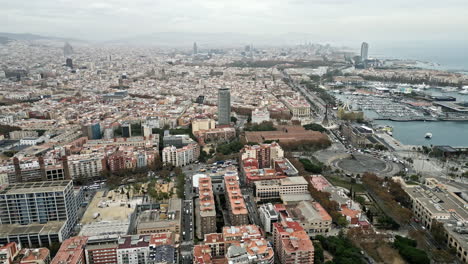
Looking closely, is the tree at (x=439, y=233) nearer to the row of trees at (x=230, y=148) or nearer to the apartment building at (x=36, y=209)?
the row of trees at (x=230, y=148)

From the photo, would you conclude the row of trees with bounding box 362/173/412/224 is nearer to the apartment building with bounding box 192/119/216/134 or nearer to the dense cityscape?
the dense cityscape

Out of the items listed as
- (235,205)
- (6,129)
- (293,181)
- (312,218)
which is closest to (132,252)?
(235,205)

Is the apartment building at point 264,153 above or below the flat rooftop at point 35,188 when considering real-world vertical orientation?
below

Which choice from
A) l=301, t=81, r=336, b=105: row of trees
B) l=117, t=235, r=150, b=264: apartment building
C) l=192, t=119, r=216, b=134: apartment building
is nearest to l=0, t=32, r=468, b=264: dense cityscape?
l=117, t=235, r=150, b=264: apartment building

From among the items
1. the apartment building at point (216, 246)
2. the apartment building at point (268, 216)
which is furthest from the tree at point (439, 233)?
the apartment building at point (216, 246)

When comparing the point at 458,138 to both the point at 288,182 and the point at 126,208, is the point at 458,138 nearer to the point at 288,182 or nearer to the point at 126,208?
the point at 288,182

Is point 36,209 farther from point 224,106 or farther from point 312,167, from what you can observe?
point 224,106
